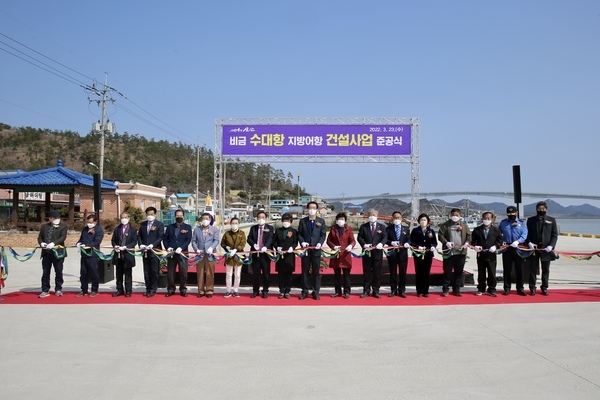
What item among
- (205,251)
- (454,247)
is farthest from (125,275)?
(454,247)

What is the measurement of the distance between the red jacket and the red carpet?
1.97 ft

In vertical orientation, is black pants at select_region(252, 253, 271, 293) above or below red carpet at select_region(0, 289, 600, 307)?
above

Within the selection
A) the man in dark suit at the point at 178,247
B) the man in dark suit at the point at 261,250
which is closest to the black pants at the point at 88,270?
the man in dark suit at the point at 178,247

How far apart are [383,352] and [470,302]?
3288 millimetres

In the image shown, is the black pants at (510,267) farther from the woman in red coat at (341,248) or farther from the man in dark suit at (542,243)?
the woman in red coat at (341,248)

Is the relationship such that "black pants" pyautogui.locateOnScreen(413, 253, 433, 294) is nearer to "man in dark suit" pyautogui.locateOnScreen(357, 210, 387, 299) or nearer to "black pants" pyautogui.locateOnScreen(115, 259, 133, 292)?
"man in dark suit" pyautogui.locateOnScreen(357, 210, 387, 299)

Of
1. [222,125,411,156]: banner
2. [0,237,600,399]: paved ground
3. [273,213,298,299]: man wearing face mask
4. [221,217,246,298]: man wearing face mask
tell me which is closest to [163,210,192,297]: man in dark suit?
[221,217,246,298]: man wearing face mask

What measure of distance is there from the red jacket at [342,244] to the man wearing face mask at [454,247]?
5.60 feet

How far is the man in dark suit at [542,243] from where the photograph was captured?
26.9ft

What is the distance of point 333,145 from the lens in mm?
14789

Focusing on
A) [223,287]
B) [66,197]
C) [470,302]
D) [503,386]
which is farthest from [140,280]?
[66,197]

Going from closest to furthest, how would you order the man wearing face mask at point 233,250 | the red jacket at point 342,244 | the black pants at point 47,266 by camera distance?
the black pants at point 47,266 → the red jacket at point 342,244 → the man wearing face mask at point 233,250

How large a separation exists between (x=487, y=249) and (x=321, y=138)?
7.59 m

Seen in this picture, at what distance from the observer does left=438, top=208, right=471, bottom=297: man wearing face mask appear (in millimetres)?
8211
